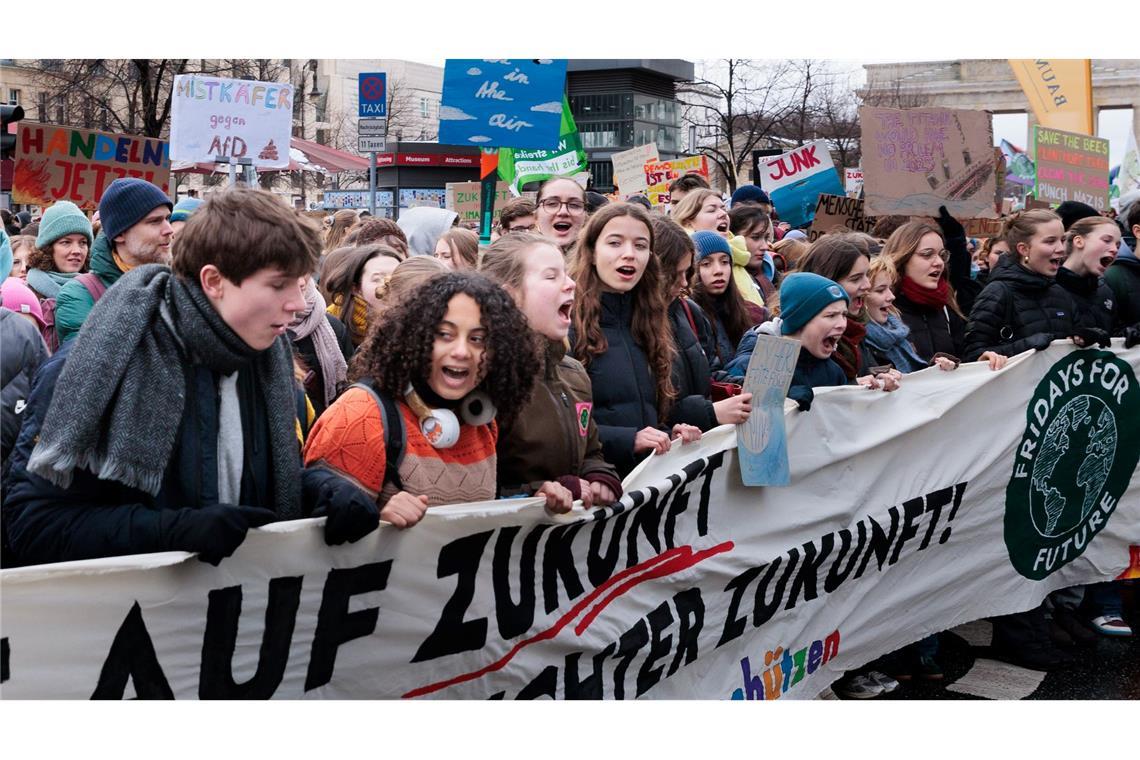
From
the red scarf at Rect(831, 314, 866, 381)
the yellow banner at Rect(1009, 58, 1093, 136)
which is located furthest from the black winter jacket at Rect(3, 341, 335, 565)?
the yellow banner at Rect(1009, 58, 1093, 136)

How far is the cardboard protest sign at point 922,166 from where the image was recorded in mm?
7949

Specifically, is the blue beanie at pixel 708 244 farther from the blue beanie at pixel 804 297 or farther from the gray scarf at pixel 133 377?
the gray scarf at pixel 133 377

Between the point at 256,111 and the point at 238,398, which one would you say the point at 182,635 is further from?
the point at 256,111

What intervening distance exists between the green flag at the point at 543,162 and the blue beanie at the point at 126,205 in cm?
849

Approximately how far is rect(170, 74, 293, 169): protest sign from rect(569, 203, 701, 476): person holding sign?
5191 mm

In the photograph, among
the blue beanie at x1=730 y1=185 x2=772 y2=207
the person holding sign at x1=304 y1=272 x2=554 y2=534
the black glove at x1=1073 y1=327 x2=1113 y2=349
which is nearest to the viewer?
the person holding sign at x1=304 y1=272 x2=554 y2=534

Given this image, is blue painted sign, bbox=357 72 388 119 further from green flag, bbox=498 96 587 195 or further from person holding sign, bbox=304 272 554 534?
person holding sign, bbox=304 272 554 534

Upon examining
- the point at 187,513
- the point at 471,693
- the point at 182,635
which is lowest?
the point at 471,693

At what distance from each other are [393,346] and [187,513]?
0.80m

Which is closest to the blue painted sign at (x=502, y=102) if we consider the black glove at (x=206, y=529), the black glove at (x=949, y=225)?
the black glove at (x=949, y=225)

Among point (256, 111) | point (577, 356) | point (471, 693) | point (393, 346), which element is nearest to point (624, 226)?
point (577, 356)

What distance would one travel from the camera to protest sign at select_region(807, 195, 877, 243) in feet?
32.2

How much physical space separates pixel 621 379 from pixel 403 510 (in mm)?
1517

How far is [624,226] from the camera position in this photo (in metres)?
4.57
